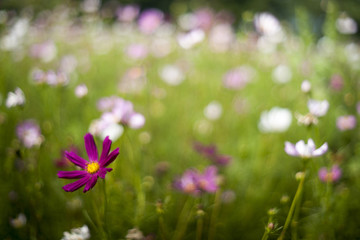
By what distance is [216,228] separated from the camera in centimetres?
97

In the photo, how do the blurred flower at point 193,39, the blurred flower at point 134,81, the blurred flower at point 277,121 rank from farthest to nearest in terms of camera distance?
1. the blurred flower at point 134,81
2. the blurred flower at point 193,39
3. the blurred flower at point 277,121

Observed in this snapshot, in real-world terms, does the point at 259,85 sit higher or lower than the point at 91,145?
lower

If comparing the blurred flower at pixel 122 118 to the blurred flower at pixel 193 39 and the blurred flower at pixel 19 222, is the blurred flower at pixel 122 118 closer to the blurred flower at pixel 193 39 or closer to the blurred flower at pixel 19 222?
the blurred flower at pixel 19 222

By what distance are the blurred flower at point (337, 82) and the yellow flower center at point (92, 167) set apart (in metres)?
1.17

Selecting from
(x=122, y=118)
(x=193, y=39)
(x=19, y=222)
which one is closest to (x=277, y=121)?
(x=193, y=39)

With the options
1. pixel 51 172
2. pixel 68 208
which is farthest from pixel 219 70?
pixel 68 208

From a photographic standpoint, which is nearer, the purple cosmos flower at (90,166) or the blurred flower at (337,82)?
the purple cosmos flower at (90,166)

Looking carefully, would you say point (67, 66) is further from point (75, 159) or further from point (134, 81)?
point (75, 159)

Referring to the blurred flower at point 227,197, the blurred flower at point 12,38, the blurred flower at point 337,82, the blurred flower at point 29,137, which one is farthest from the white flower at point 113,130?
the blurred flower at point 337,82

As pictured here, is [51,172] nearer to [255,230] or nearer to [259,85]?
[255,230]

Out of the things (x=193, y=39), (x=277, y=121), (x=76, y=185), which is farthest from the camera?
(x=193, y=39)

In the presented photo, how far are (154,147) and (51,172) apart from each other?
18.4 inches

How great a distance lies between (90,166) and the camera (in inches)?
23.4

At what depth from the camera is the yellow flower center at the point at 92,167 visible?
0.59 m
